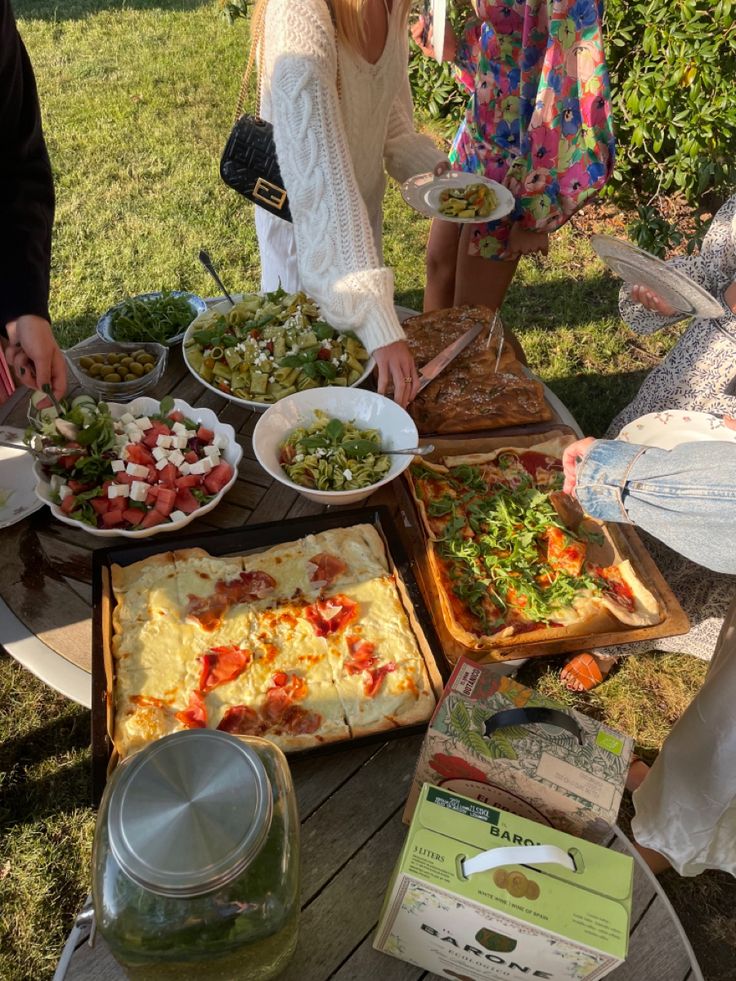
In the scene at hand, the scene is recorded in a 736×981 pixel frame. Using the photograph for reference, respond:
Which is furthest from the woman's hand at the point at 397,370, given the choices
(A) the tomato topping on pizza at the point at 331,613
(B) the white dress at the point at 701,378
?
(B) the white dress at the point at 701,378

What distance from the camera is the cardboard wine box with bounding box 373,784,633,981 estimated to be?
120 cm

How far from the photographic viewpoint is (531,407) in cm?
277

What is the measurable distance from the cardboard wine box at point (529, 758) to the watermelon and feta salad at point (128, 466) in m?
1.16

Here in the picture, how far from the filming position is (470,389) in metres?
2.80

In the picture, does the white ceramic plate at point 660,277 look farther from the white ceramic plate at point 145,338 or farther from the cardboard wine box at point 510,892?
the cardboard wine box at point 510,892

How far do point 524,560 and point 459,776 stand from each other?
0.97 m

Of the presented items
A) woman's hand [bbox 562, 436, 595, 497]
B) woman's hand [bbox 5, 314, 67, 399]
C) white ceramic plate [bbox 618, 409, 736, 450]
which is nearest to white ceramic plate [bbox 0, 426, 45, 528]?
woman's hand [bbox 5, 314, 67, 399]

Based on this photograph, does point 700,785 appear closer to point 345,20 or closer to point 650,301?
point 650,301

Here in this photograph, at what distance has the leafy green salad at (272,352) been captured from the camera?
262 cm

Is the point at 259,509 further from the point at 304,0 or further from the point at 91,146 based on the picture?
the point at 91,146

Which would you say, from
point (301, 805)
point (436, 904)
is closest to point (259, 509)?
point (301, 805)

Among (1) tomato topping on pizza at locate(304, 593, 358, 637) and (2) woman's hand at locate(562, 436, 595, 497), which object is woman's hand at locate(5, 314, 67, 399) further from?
(2) woman's hand at locate(562, 436, 595, 497)

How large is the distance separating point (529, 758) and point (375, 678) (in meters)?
0.58

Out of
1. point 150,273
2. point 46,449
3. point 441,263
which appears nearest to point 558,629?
point 46,449
